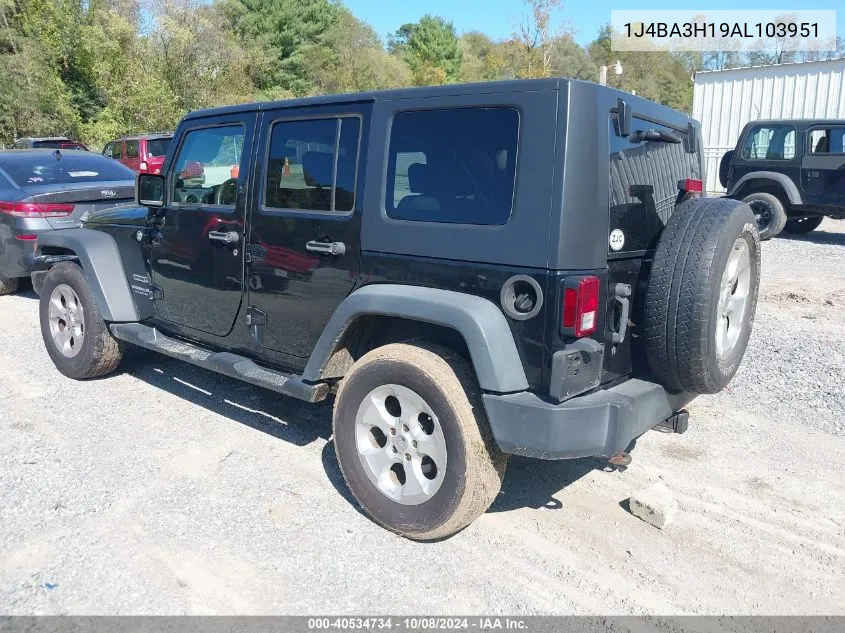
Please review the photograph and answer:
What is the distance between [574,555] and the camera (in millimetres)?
3127

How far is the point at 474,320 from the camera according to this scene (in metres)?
2.79

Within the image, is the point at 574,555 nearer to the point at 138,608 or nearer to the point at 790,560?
the point at 790,560

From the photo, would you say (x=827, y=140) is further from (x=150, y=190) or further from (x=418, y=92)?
(x=150, y=190)

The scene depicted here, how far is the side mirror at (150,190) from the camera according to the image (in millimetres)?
4516

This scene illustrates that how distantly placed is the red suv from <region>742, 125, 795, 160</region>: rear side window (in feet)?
39.9

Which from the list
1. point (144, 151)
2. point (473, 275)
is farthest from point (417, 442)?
point (144, 151)

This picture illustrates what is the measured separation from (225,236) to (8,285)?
547 centimetres

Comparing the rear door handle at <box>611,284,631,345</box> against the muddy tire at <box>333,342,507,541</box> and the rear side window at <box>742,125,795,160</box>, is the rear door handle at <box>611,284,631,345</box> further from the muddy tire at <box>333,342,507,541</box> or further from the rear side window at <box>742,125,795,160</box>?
the rear side window at <box>742,125,795,160</box>

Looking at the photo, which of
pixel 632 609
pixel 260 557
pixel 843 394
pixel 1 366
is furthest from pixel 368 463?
pixel 1 366

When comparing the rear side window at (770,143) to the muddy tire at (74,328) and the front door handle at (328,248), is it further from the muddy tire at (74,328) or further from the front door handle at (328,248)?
the muddy tire at (74,328)

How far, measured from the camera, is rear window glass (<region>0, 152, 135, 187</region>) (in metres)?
7.45

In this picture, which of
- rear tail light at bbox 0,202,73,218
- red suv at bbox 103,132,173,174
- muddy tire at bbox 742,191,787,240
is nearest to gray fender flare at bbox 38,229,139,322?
rear tail light at bbox 0,202,73,218

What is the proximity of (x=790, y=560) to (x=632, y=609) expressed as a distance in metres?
0.86

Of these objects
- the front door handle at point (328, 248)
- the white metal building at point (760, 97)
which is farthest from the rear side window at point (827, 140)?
the front door handle at point (328, 248)
